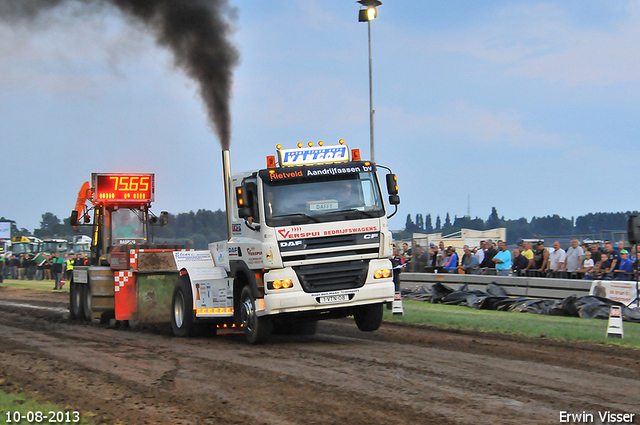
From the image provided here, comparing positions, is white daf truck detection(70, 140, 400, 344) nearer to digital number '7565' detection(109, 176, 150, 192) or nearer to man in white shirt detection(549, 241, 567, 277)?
digital number '7565' detection(109, 176, 150, 192)

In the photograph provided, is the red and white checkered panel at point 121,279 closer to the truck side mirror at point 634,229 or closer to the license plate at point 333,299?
the license plate at point 333,299

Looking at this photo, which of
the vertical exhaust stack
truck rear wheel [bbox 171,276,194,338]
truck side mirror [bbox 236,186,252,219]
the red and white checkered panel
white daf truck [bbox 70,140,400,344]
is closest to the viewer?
white daf truck [bbox 70,140,400,344]

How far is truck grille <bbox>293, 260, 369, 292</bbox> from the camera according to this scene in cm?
1138

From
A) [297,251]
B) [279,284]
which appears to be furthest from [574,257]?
[279,284]

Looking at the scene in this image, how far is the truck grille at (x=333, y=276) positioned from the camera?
11.4 m

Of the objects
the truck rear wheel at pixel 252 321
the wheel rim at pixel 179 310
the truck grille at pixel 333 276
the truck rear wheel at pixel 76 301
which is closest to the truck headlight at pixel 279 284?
the truck grille at pixel 333 276

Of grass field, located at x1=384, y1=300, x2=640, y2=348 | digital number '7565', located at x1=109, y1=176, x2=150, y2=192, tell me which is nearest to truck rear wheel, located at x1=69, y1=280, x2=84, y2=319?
digital number '7565', located at x1=109, y1=176, x2=150, y2=192

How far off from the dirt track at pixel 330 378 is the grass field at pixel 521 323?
82 centimetres

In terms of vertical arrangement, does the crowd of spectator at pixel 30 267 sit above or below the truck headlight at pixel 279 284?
below

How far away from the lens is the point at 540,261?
20.9 metres

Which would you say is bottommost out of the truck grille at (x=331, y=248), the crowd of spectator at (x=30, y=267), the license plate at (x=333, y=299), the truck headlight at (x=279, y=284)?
the crowd of spectator at (x=30, y=267)

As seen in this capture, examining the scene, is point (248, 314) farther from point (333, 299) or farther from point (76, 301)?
point (76, 301)

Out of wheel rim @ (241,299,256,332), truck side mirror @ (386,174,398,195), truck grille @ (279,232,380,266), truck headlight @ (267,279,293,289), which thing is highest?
truck side mirror @ (386,174,398,195)

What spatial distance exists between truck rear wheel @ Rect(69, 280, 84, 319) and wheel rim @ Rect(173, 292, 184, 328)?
16.6 ft
